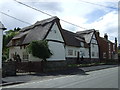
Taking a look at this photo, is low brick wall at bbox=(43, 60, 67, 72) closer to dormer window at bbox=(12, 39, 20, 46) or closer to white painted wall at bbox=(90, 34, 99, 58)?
dormer window at bbox=(12, 39, 20, 46)

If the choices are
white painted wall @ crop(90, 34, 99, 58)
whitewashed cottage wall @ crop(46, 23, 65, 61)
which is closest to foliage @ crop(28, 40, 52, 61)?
whitewashed cottage wall @ crop(46, 23, 65, 61)

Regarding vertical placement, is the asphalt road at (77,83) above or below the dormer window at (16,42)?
below

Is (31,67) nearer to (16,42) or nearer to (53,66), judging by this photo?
(53,66)

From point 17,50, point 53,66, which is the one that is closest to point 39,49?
point 53,66

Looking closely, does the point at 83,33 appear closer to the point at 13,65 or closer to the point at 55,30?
the point at 55,30

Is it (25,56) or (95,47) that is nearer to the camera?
(25,56)

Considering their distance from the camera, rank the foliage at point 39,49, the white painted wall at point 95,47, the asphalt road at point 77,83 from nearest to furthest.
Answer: the asphalt road at point 77,83 → the foliage at point 39,49 → the white painted wall at point 95,47

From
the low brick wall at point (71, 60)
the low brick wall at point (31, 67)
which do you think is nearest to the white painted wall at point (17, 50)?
the low brick wall at point (31, 67)

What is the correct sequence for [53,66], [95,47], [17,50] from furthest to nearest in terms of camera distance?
[95,47]
[17,50]
[53,66]

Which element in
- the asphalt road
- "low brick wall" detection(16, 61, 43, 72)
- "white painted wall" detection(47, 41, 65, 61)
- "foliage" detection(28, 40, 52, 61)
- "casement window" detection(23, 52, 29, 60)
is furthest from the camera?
"casement window" detection(23, 52, 29, 60)

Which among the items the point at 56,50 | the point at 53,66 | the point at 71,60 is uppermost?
the point at 56,50

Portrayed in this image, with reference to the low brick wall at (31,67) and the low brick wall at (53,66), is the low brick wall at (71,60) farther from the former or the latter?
the low brick wall at (31,67)

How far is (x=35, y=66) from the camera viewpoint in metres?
24.4

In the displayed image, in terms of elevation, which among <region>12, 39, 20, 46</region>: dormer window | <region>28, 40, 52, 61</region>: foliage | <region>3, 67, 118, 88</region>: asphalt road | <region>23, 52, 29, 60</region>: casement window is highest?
<region>12, 39, 20, 46</region>: dormer window
